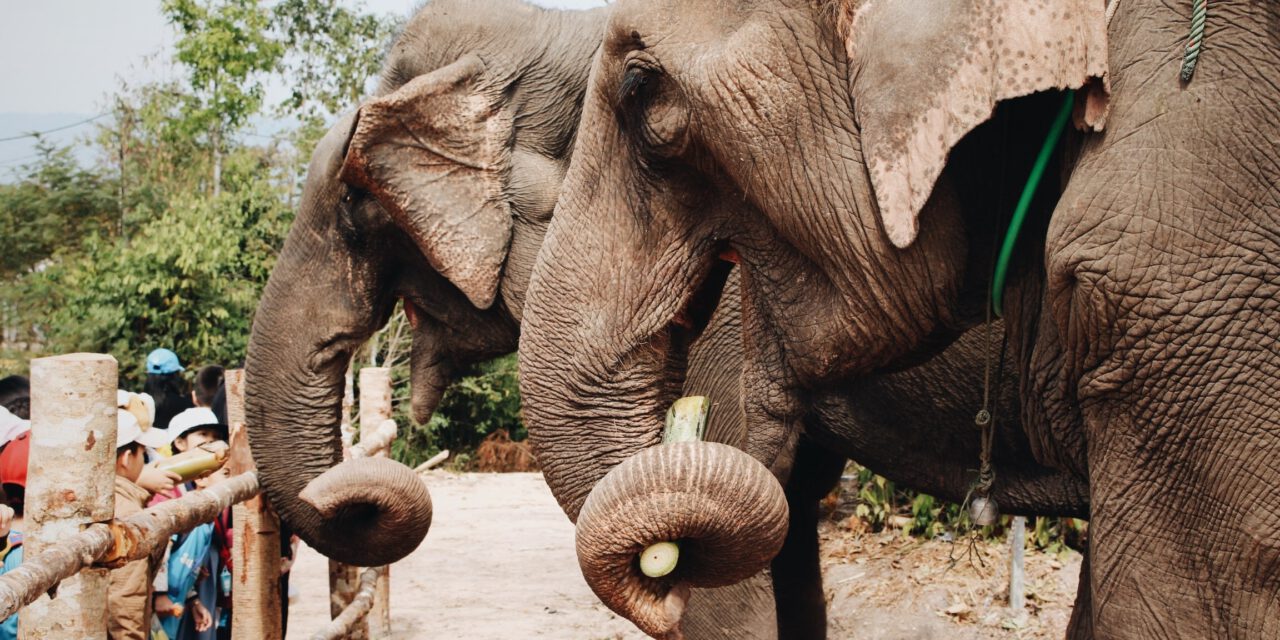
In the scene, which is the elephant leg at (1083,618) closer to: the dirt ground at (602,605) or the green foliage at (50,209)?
the dirt ground at (602,605)

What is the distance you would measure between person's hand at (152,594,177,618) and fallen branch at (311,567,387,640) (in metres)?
0.58

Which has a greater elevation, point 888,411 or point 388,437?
point 888,411

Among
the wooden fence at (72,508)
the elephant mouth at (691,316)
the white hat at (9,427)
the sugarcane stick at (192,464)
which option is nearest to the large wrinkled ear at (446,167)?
the sugarcane stick at (192,464)

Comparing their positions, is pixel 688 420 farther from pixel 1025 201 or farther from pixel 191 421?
pixel 191 421

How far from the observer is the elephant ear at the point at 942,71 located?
226 centimetres

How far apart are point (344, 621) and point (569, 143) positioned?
2068mm

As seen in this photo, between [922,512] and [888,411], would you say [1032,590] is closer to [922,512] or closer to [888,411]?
[922,512]

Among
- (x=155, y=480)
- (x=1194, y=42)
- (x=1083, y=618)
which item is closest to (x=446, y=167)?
(x=155, y=480)

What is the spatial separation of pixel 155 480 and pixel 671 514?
2.33 metres

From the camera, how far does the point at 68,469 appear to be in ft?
9.33

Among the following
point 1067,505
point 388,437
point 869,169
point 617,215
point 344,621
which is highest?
point 869,169

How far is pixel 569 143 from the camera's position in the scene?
499 cm

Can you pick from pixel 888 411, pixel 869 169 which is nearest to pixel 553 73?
pixel 888 411

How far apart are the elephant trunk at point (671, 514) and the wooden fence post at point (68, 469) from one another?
1076 millimetres
